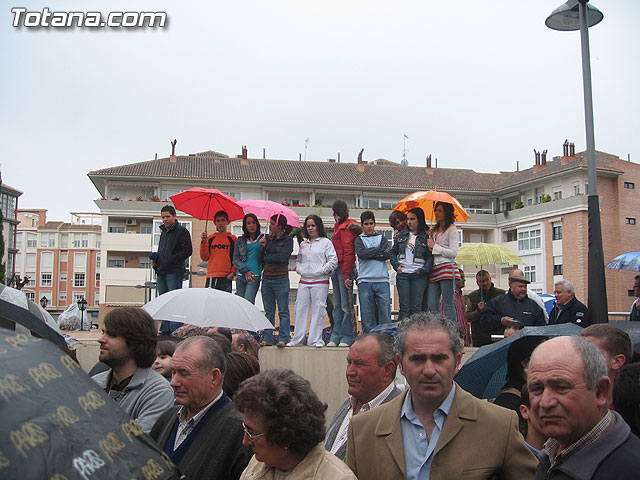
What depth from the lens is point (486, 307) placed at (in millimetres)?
8586

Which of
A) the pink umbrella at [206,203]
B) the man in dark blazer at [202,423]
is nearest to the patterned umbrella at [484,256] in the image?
the pink umbrella at [206,203]

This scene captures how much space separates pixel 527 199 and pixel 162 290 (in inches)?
2092

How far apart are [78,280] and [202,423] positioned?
117 metres

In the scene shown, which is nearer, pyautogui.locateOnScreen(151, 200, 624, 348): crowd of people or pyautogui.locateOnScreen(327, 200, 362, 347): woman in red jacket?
pyautogui.locateOnScreen(151, 200, 624, 348): crowd of people

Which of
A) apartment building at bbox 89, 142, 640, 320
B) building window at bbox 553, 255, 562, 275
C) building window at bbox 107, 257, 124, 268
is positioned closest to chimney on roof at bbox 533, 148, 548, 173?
apartment building at bbox 89, 142, 640, 320

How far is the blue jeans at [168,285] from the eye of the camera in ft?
31.6

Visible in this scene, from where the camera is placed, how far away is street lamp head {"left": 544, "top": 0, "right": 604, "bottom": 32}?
8703 millimetres

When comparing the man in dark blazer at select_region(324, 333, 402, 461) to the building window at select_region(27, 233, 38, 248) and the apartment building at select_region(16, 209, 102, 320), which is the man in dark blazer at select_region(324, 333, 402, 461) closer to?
the apartment building at select_region(16, 209, 102, 320)

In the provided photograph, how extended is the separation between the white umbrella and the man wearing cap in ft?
10.2

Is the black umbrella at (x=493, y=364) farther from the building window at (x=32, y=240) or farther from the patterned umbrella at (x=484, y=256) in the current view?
the building window at (x=32, y=240)

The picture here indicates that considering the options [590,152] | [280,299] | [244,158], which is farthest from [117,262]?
[590,152]

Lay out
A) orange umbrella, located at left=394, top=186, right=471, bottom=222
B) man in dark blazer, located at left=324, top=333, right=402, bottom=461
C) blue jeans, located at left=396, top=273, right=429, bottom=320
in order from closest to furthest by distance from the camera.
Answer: man in dark blazer, located at left=324, top=333, right=402, bottom=461, blue jeans, located at left=396, top=273, right=429, bottom=320, orange umbrella, located at left=394, top=186, right=471, bottom=222

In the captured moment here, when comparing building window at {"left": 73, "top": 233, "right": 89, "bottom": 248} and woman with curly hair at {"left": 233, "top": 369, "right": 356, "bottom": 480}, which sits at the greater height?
building window at {"left": 73, "top": 233, "right": 89, "bottom": 248}

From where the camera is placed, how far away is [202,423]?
370cm
